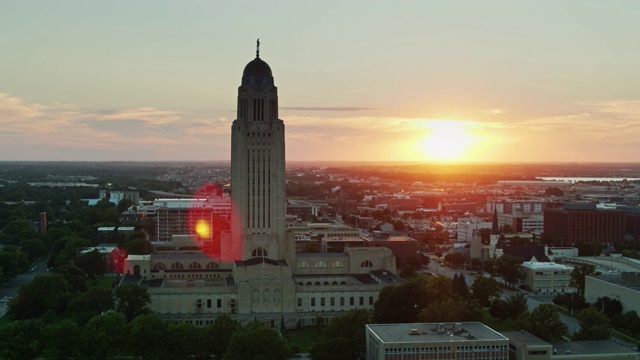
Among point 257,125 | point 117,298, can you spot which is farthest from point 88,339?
point 257,125

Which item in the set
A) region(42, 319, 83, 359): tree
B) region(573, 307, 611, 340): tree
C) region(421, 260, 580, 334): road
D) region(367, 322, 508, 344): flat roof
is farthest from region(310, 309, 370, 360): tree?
region(421, 260, 580, 334): road

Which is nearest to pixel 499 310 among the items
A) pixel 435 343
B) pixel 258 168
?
pixel 435 343

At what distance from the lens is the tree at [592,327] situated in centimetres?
5862

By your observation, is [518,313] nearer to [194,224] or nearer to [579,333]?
[579,333]

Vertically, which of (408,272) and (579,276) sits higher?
(579,276)

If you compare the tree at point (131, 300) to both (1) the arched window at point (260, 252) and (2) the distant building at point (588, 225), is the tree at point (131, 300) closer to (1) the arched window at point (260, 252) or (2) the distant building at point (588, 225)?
(1) the arched window at point (260, 252)

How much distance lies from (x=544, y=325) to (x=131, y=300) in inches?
1333

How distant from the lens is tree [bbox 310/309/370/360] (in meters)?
55.1

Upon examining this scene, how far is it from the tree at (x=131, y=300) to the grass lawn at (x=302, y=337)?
12.5 meters

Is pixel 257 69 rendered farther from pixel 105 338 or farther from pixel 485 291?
pixel 105 338

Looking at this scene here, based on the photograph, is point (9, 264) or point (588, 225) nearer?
point (9, 264)

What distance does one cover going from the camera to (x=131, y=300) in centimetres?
6625

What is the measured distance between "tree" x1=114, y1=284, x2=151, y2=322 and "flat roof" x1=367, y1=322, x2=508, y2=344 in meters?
21.7

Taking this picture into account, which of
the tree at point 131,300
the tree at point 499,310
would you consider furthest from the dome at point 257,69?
the tree at point 499,310
